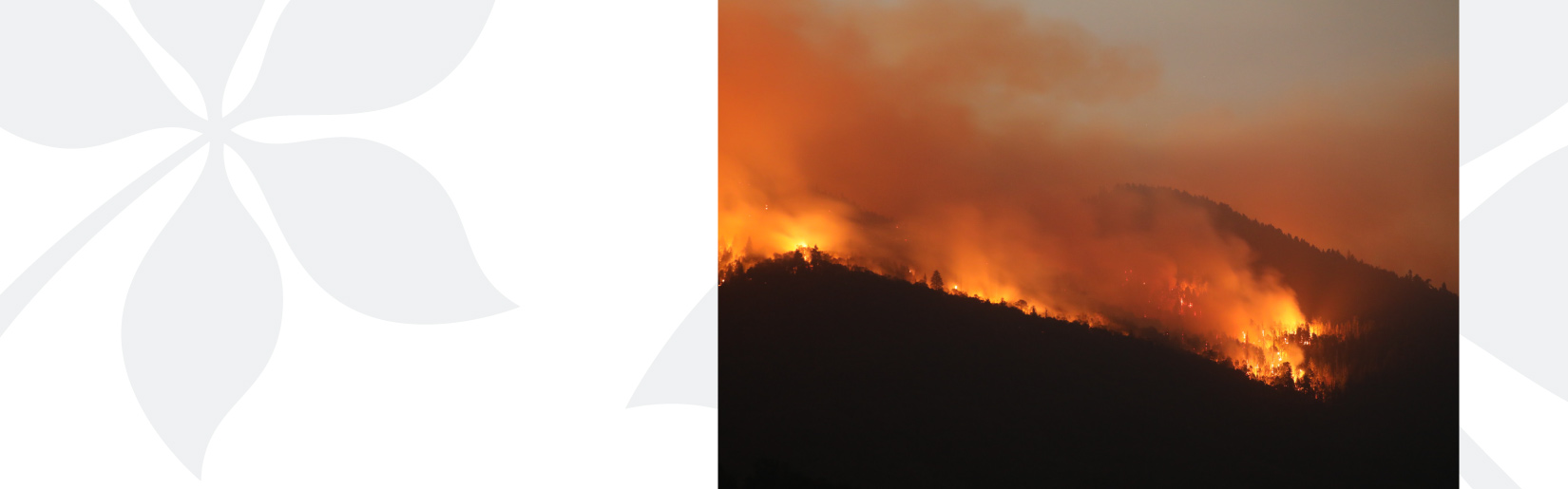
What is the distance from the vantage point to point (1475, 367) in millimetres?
2221

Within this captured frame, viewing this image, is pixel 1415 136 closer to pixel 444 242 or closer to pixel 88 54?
pixel 444 242

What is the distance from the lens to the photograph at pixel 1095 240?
2168 mm

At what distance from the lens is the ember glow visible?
2168 mm

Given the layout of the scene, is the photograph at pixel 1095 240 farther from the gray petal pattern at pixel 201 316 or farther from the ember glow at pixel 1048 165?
the gray petal pattern at pixel 201 316

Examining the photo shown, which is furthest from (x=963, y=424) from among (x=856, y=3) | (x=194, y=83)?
(x=194, y=83)

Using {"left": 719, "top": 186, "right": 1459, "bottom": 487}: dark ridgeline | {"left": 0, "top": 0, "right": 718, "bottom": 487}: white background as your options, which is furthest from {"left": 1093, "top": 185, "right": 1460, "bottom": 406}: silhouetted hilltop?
{"left": 0, "top": 0, "right": 718, "bottom": 487}: white background

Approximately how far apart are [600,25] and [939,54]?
82cm

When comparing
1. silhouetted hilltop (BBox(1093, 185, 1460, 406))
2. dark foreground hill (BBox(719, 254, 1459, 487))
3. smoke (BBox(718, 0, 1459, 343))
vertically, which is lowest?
dark foreground hill (BBox(719, 254, 1459, 487))

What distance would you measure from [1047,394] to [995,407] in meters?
0.13

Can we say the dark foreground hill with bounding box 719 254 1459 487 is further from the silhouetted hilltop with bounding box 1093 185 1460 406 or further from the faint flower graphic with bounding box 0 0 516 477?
the faint flower graphic with bounding box 0 0 516 477

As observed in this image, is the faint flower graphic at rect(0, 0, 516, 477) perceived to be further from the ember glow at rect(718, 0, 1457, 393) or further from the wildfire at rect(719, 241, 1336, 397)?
the wildfire at rect(719, 241, 1336, 397)

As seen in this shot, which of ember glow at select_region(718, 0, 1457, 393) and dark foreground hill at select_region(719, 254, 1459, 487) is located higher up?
ember glow at select_region(718, 0, 1457, 393)

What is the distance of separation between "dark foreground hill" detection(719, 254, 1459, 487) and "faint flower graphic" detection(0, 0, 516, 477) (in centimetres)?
65

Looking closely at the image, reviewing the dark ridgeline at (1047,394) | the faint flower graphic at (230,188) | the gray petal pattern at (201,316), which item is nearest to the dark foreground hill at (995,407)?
the dark ridgeline at (1047,394)
